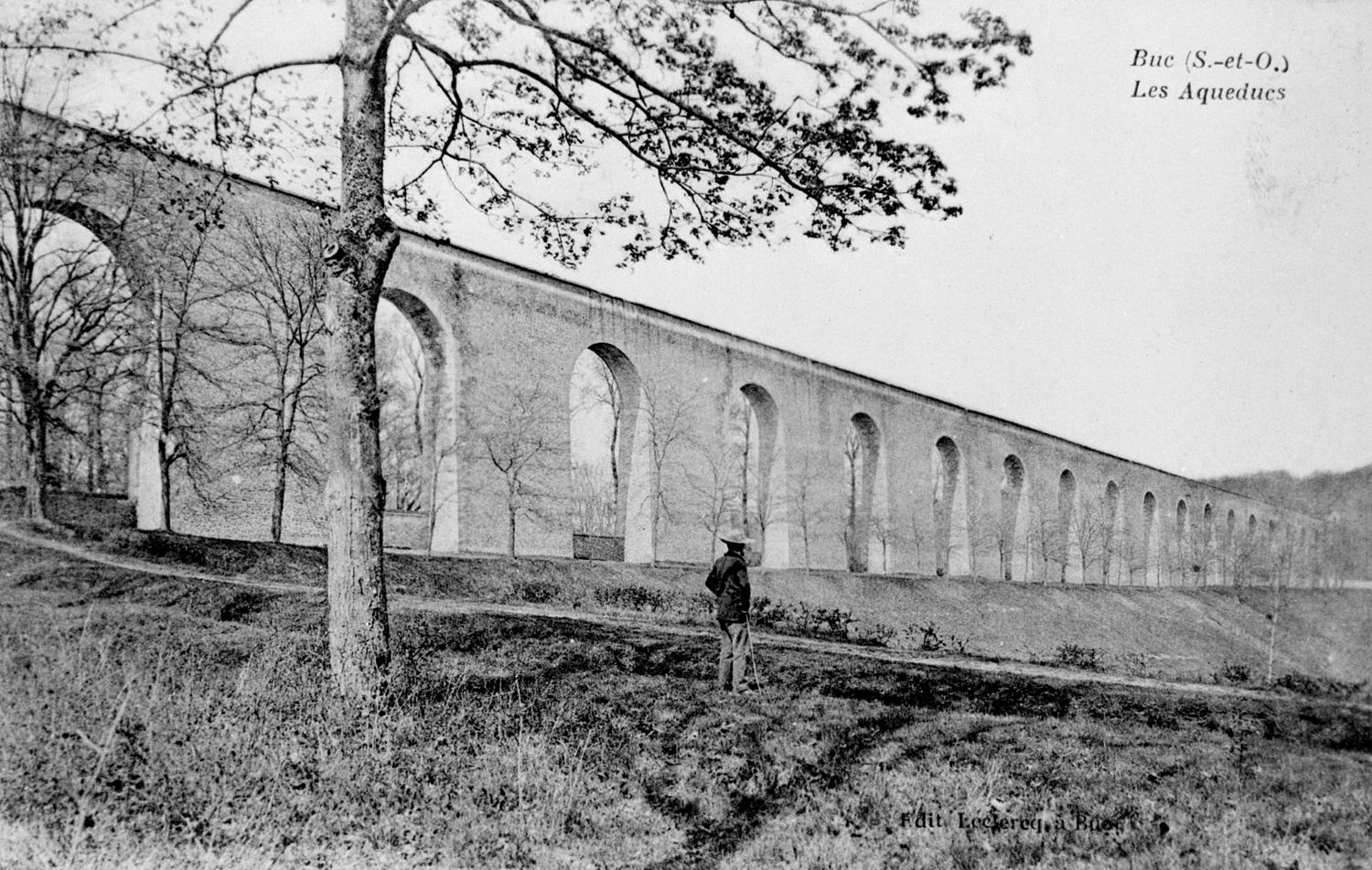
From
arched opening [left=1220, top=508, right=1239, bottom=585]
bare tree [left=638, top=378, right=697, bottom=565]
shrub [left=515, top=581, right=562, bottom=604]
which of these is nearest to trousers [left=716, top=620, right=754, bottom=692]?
shrub [left=515, top=581, right=562, bottom=604]

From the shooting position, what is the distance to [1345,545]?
723 cm

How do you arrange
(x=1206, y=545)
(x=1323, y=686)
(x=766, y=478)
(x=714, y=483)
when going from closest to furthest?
(x=1323, y=686)
(x=714, y=483)
(x=766, y=478)
(x=1206, y=545)

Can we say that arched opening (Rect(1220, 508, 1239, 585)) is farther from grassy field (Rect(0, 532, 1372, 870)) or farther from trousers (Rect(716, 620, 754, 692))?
trousers (Rect(716, 620, 754, 692))

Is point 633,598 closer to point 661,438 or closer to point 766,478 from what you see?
point 661,438

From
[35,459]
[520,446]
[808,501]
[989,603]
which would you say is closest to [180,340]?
[35,459]

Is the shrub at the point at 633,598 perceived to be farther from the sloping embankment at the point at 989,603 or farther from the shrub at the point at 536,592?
the shrub at the point at 536,592

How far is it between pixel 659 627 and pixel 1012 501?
108ft

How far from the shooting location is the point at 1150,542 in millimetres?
48500

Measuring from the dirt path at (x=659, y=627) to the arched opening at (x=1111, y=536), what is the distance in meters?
35.3

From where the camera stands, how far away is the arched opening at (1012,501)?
1484 inches

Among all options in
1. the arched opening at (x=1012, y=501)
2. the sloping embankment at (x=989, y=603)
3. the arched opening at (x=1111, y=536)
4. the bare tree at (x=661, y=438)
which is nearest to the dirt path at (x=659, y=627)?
the sloping embankment at (x=989, y=603)

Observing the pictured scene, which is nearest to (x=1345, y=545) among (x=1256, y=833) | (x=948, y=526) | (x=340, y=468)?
(x=1256, y=833)

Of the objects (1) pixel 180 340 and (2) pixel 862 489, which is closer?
(1) pixel 180 340

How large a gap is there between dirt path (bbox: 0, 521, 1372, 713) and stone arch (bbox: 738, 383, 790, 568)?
46.9 feet
